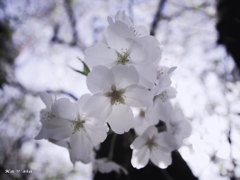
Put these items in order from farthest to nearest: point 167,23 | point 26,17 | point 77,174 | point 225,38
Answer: point 77,174, point 167,23, point 26,17, point 225,38

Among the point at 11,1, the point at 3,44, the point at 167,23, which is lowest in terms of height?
the point at 3,44

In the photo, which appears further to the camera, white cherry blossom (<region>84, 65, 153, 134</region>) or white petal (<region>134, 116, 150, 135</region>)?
white petal (<region>134, 116, 150, 135</region>)

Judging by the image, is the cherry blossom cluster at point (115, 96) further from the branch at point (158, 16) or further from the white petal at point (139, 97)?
the branch at point (158, 16)

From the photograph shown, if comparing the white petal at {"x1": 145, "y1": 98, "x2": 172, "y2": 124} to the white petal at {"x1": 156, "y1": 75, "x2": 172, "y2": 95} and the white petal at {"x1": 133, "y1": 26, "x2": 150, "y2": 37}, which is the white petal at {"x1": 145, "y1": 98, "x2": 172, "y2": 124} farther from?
the white petal at {"x1": 133, "y1": 26, "x2": 150, "y2": 37}

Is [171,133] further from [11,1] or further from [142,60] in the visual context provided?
[11,1]

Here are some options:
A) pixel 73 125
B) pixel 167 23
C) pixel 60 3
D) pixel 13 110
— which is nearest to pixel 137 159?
pixel 73 125

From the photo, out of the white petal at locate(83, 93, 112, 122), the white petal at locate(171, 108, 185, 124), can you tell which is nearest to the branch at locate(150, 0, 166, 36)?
the white petal at locate(171, 108, 185, 124)

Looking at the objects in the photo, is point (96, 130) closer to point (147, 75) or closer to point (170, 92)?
point (147, 75)

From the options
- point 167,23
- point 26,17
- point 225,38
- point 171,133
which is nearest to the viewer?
point 171,133
